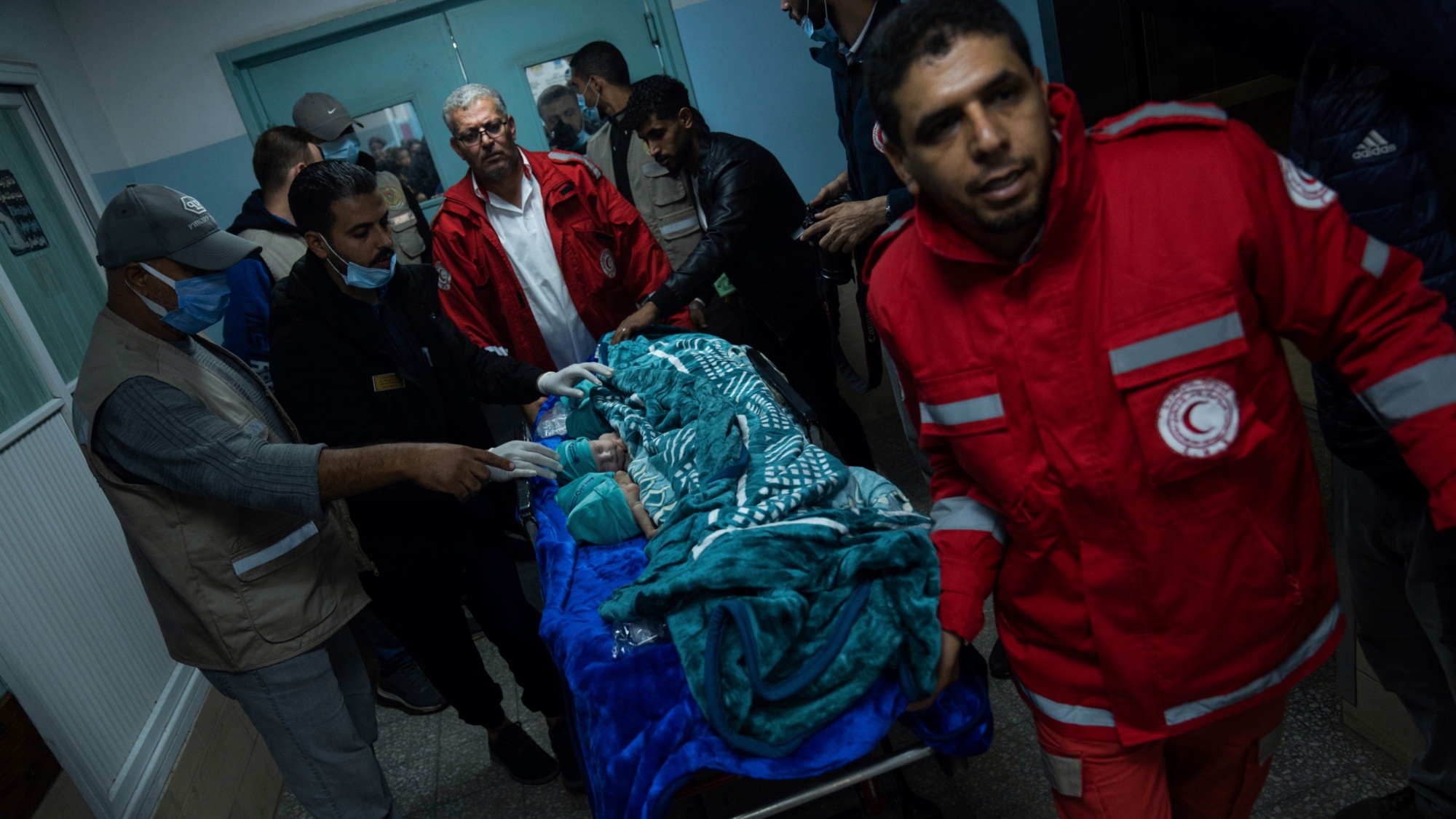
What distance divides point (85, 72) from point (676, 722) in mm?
4506

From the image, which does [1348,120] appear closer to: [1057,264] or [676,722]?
[1057,264]

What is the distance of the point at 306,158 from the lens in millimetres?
3164

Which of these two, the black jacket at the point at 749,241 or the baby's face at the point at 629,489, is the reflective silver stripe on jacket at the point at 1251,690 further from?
the black jacket at the point at 749,241

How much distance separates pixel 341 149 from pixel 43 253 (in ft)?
4.03

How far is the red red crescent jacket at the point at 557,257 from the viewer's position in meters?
3.17

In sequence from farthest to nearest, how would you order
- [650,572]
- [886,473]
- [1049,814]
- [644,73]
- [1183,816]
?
[644,73] → [886,473] → [1049,814] → [650,572] → [1183,816]

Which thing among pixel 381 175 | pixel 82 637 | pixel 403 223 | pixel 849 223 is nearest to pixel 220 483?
pixel 82 637

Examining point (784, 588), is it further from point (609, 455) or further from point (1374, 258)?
point (609, 455)

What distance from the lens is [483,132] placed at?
3.06m

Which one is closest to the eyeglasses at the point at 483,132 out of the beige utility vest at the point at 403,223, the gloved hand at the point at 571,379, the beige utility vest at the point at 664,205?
the beige utility vest at the point at 664,205

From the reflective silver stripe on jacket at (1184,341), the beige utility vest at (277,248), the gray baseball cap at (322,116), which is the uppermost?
the gray baseball cap at (322,116)

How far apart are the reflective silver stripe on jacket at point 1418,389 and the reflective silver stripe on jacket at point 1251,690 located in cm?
35

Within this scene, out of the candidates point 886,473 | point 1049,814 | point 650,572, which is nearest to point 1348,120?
point 650,572

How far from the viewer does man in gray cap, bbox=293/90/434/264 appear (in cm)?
373
